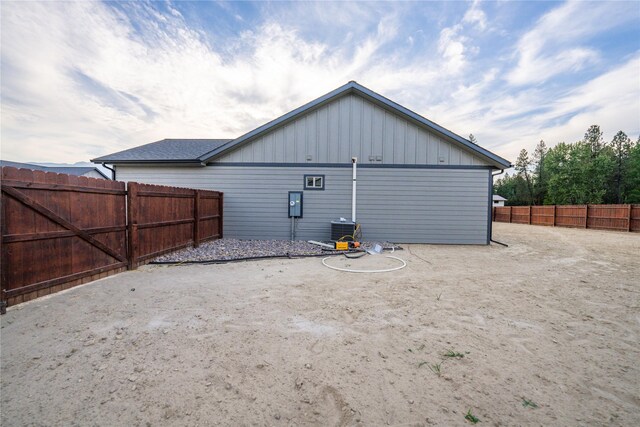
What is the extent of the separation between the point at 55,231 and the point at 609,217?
23245mm

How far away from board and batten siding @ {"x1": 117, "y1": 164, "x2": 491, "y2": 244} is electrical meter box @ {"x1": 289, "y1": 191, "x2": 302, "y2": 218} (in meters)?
0.18

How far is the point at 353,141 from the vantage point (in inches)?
346

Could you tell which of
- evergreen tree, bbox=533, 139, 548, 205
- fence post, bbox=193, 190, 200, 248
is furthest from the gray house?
evergreen tree, bbox=533, 139, 548, 205

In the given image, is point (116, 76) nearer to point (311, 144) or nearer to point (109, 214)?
point (109, 214)

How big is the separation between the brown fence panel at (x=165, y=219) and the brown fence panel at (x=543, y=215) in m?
22.5

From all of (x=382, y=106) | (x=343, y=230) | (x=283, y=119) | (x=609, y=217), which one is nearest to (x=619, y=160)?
(x=609, y=217)

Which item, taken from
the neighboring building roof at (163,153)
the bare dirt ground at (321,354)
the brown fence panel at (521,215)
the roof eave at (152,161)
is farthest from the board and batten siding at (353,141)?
the brown fence panel at (521,215)

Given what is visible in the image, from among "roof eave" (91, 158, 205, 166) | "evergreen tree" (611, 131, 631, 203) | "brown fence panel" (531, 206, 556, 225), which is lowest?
"brown fence panel" (531, 206, 556, 225)

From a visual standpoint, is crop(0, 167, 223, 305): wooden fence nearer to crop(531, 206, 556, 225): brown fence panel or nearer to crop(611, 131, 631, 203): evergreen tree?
crop(531, 206, 556, 225): brown fence panel

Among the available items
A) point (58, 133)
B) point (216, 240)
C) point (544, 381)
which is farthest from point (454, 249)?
point (58, 133)

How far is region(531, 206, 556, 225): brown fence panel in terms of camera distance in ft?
59.3

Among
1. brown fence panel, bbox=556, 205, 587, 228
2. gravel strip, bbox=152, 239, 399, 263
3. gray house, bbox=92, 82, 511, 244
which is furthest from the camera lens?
brown fence panel, bbox=556, 205, 587, 228

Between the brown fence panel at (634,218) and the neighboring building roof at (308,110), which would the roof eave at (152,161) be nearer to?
the neighboring building roof at (308,110)

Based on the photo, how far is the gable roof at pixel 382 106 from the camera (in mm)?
8312
